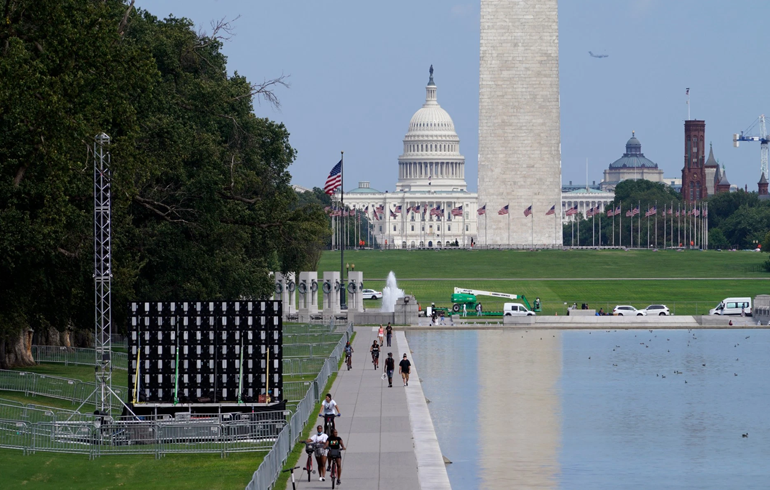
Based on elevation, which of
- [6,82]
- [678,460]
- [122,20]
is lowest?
[678,460]

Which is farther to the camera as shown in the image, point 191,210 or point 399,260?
point 399,260

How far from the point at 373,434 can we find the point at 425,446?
1.98 meters

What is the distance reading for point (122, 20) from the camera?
4056 centimetres

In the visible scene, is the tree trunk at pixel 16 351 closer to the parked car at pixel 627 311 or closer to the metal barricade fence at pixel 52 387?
the metal barricade fence at pixel 52 387

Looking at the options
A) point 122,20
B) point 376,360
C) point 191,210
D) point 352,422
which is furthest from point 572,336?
point 352,422

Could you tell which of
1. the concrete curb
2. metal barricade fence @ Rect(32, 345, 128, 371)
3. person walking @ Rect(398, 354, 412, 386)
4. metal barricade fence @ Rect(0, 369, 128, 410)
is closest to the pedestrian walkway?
the concrete curb

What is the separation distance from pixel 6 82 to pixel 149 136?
10.5m

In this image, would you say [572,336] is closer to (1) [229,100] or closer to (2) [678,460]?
(1) [229,100]

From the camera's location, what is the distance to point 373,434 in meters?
29.1

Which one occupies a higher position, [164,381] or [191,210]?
[191,210]

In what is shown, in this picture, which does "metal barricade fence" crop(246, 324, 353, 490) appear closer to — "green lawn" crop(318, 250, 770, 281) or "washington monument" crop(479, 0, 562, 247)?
"green lawn" crop(318, 250, 770, 281)

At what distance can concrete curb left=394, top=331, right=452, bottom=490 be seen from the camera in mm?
23656

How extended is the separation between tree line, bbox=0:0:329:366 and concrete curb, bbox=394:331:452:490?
8601 mm

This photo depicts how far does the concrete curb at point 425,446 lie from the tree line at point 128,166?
28.2ft
